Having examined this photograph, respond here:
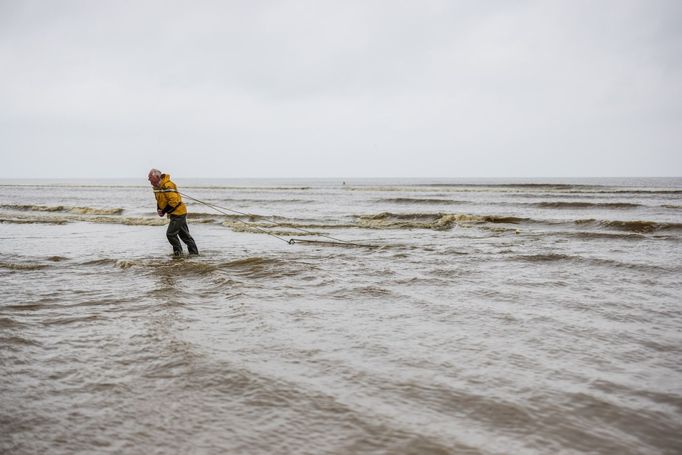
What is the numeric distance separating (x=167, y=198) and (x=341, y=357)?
7208 mm

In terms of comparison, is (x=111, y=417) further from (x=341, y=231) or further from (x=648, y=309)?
(x=341, y=231)

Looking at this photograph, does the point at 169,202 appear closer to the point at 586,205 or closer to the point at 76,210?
the point at 76,210

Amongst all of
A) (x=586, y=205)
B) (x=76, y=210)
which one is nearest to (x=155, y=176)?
(x=76, y=210)

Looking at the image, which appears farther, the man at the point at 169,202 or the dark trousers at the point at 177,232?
the dark trousers at the point at 177,232

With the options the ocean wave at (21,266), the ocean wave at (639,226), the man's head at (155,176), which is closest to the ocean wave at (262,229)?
the man's head at (155,176)

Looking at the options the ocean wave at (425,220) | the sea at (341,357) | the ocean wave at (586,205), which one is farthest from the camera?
the ocean wave at (586,205)

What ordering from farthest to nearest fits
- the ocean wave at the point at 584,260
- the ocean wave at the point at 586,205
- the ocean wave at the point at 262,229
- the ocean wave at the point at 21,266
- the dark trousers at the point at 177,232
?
1. the ocean wave at the point at 586,205
2. the ocean wave at the point at 262,229
3. the dark trousers at the point at 177,232
4. the ocean wave at the point at 21,266
5. the ocean wave at the point at 584,260

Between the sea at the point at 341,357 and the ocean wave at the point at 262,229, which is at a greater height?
the ocean wave at the point at 262,229

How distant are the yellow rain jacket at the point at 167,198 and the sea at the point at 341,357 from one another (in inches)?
49.0

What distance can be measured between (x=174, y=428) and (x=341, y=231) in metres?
13.8

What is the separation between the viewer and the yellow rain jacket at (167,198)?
9.81 meters

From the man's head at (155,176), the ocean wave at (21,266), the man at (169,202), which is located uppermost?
the man's head at (155,176)

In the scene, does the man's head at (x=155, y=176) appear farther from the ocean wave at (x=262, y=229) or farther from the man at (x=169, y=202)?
the ocean wave at (x=262, y=229)

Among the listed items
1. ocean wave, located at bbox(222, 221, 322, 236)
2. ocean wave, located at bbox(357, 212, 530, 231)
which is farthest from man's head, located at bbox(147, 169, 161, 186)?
ocean wave, located at bbox(357, 212, 530, 231)
